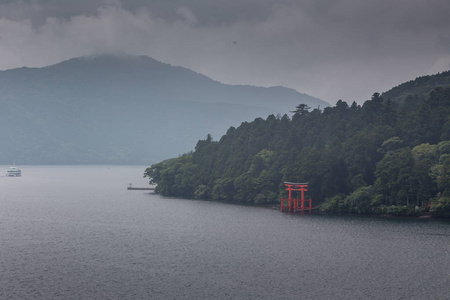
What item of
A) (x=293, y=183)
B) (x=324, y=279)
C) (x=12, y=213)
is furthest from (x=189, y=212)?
(x=324, y=279)

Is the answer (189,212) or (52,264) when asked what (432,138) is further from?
(52,264)

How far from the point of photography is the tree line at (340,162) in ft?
344

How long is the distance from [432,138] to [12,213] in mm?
109088

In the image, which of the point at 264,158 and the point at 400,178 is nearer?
the point at 400,178

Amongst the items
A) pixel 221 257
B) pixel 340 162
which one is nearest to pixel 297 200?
pixel 340 162

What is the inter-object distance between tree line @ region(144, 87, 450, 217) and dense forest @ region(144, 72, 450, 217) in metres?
0.23

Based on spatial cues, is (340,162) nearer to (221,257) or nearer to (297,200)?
(297,200)

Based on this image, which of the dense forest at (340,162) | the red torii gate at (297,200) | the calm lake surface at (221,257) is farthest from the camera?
the red torii gate at (297,200)

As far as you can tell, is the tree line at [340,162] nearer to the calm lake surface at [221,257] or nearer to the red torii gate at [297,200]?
the red torii gate at [297,200]

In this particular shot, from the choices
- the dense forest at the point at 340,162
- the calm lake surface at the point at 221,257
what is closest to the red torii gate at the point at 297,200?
the dense forest at the point at 340,162

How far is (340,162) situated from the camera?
122375 mm

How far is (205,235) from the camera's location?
86.7 m

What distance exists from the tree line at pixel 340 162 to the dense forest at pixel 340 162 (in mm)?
235

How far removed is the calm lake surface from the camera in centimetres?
5394
